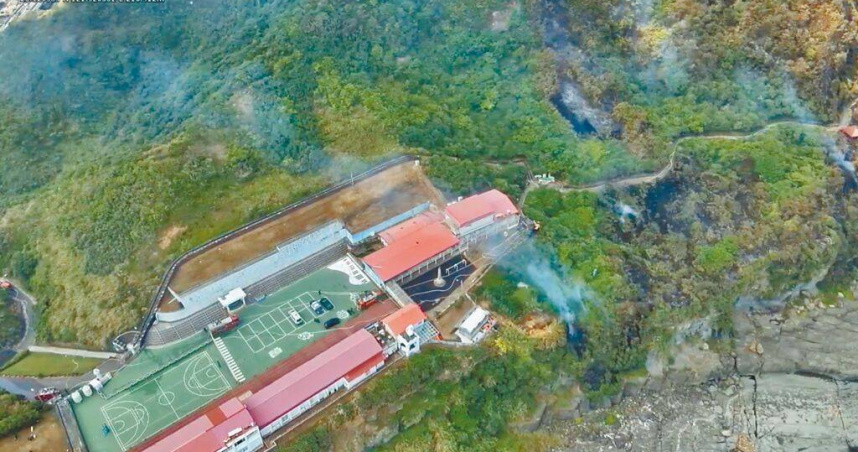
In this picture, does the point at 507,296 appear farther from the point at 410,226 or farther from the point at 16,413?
the point at 16,413

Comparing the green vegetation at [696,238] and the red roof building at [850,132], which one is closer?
the green vegetation at [696,238]

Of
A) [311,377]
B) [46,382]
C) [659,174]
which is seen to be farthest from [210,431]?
[659,174]

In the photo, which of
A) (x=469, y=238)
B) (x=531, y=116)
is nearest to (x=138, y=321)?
(x=469, y=238)

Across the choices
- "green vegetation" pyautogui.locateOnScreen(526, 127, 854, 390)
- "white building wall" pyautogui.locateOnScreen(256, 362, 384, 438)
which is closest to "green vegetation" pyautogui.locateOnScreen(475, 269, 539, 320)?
"green vegetation" pyautogui.locateOnScreen(526, 127, 854, 390)

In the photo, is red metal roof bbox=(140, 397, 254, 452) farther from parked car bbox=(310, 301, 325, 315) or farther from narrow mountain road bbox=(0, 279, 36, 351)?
narrow mountain road bbox=(0, 279, 36, 351)

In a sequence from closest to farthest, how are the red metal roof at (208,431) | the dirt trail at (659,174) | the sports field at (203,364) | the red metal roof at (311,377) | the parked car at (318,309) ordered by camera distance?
the red metal roof at (208,431) → the red metal roof at (311,377) → the sports field at (203,364) → the parked car at (318,309) → the dirt trail at (659,174)

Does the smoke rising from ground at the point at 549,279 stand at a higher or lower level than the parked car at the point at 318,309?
lower

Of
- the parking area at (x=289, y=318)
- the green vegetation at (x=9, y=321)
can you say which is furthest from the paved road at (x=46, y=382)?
the parking area at (x=289, y=318)

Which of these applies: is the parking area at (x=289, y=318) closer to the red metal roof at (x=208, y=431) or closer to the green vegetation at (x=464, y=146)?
the red metal roof at (x=208, y=431)
